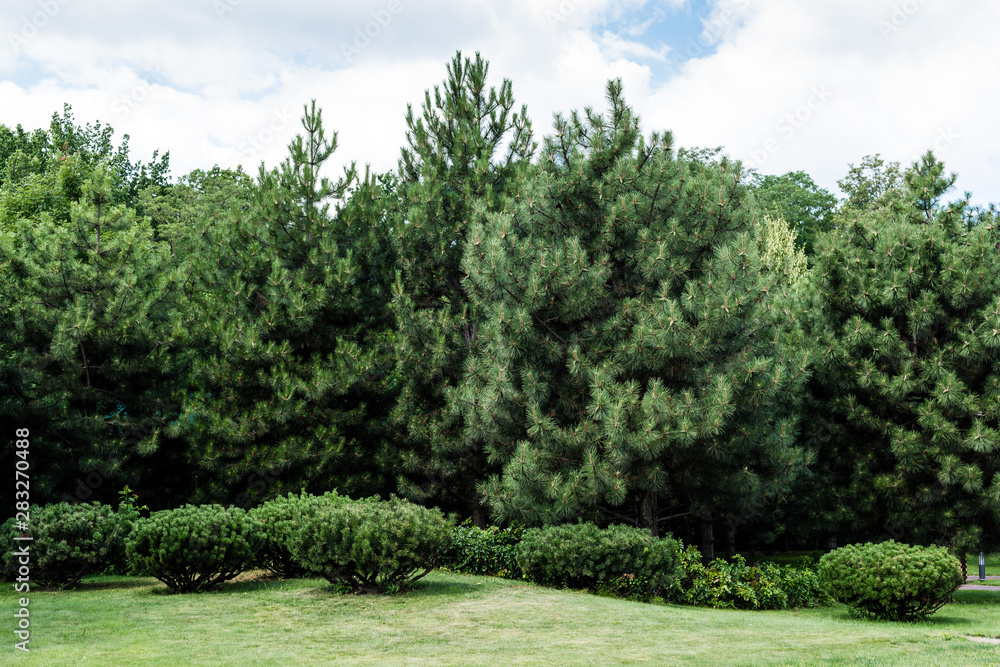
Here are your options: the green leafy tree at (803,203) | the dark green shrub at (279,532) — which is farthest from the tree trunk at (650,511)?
the green leafy tree at (803,203)

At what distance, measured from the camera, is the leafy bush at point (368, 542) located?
10.3 meters

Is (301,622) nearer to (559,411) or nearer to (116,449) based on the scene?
(559,411)

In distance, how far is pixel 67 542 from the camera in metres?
11.2

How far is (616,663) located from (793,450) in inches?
276

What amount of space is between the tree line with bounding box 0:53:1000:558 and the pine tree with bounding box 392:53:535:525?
0.06 meters

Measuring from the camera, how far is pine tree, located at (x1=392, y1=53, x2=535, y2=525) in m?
15.4

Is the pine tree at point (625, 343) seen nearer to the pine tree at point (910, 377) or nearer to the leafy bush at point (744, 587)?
the leafy bush at point (744, 587)

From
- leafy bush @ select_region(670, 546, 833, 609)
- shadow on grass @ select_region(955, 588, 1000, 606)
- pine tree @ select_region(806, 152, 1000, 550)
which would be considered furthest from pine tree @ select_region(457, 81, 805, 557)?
shadow on grass @ select_region(955, 588, 1000, 606)

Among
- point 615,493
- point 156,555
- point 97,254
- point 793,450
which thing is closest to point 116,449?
point 97,254

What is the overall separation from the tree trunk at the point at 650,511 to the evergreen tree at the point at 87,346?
8526 millimetres

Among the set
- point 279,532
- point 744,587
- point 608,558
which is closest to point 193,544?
point 279,532

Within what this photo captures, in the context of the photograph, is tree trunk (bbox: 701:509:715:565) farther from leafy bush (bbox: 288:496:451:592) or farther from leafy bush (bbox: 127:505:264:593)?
leafy bush (bbox: 127:505:264:593)

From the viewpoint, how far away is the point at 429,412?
15.6m

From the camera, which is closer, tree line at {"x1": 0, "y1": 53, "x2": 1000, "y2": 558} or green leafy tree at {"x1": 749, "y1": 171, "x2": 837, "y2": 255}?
tree line at {"x1": 0, "y1": 53, "x2": 1000, "y2": 558}
